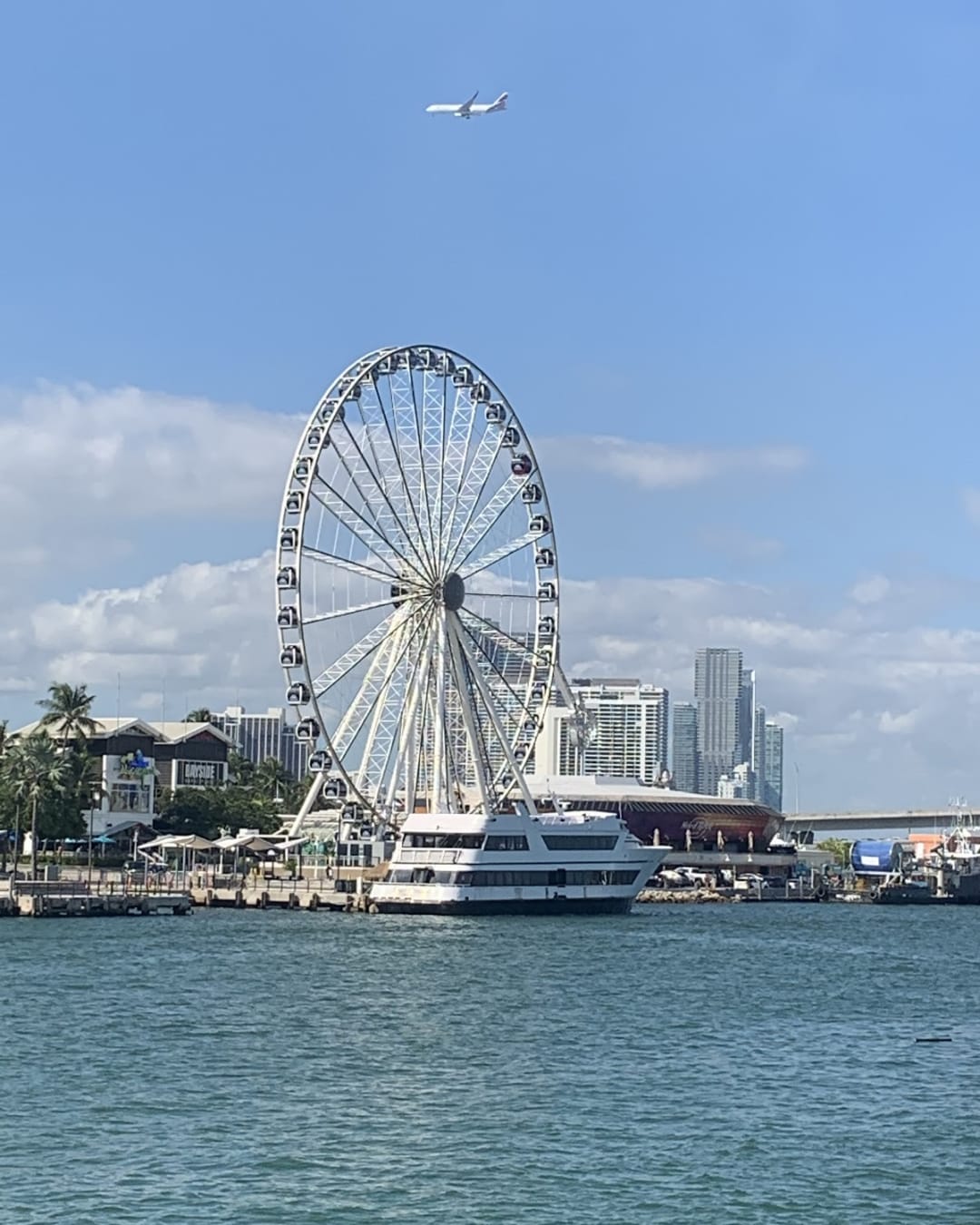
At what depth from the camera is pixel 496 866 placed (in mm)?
127875

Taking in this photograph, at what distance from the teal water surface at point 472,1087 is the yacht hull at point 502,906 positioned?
22518 mm

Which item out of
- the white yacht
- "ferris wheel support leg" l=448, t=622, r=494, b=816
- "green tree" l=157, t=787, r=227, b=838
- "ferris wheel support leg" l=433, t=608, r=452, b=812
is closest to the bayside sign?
"green tree" l=157, t=787, r=227, b=838

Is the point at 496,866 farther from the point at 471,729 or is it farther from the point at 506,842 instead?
the point at 471,729

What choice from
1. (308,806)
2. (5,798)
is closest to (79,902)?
(308,806)

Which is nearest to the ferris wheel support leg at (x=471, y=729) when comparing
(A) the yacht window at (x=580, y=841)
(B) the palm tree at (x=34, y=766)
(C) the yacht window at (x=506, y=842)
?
(C) the yacht window at (x=506, y=842)

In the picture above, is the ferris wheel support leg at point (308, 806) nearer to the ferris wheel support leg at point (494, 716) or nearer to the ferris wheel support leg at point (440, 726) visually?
the ferris wheel support leg at point (440, 726)

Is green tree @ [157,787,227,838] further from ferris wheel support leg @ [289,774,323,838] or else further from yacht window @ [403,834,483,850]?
yacht window @ [403,834,483,850]

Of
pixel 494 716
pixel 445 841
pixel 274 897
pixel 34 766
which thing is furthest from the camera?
pixel 34 766

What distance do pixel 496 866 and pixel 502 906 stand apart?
245cm

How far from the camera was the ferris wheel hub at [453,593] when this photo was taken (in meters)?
128

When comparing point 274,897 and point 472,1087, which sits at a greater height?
point 274,897

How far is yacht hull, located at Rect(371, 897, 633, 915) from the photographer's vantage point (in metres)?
127

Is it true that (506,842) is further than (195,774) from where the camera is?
No

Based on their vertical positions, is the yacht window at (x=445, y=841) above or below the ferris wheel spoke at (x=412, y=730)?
below
